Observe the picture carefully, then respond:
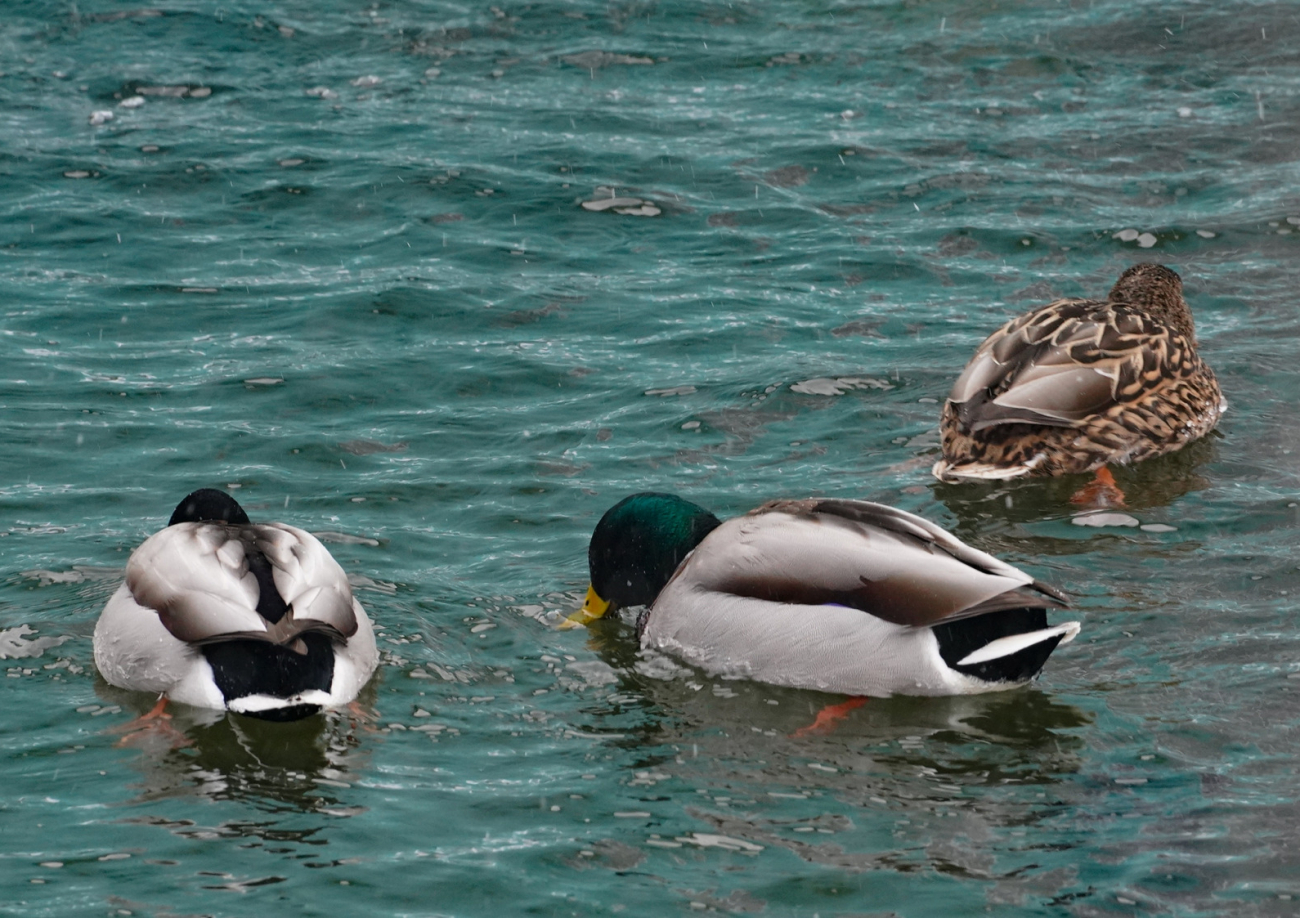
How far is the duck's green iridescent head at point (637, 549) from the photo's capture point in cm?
741

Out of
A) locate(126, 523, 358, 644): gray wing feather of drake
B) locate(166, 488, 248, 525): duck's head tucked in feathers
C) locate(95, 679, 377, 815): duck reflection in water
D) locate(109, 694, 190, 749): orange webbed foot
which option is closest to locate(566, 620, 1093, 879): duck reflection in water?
locate(95, 679, 377, 815): duck reflection in water

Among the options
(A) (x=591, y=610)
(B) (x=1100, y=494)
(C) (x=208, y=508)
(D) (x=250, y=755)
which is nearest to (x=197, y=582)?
(D) (x=250, y=755)

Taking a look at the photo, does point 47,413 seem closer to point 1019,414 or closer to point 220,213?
point 220,213

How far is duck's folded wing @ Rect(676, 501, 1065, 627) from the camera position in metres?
6.27

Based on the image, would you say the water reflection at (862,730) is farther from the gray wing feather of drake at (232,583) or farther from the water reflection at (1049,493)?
the water reflection at (1049,493)

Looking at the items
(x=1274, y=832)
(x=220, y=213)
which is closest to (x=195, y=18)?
(x=220, y=213)

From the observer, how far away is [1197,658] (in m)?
6.61

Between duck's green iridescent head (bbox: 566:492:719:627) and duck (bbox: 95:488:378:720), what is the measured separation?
3.44ft

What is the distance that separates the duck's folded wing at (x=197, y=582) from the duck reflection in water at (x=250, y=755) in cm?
35

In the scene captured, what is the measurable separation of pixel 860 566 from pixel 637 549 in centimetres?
121

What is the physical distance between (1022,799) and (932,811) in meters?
0.30

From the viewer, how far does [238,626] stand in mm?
6203

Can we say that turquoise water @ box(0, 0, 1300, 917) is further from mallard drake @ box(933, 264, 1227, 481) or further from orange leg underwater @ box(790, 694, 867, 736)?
mallard drake @ box(933, 264, 1227, 481)

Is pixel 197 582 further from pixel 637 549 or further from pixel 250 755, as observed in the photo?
pixel 637 549
